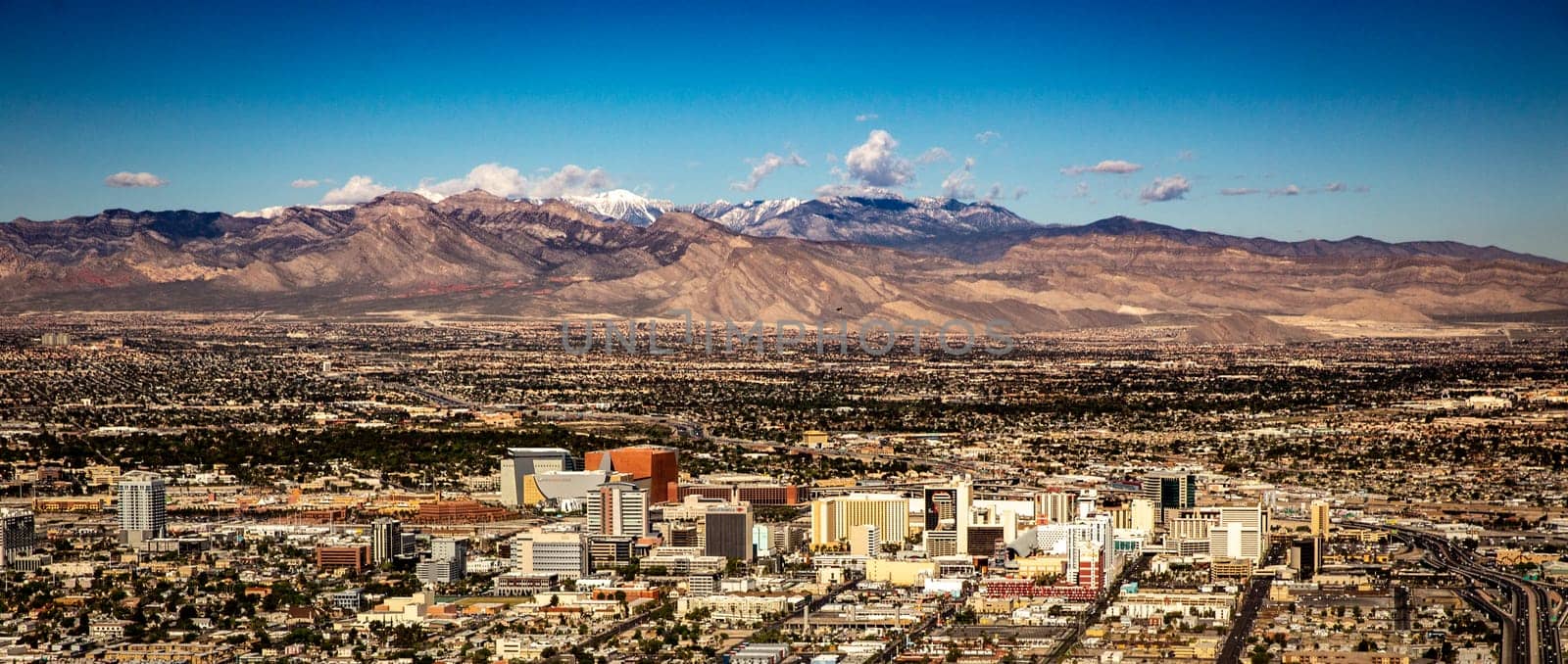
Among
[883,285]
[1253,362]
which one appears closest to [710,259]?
[883,285]

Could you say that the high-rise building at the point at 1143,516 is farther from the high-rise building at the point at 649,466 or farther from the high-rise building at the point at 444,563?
the high-rise building at the point at 444,563

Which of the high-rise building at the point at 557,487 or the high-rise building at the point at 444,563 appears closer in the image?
the high-rise building at the point at 444,563

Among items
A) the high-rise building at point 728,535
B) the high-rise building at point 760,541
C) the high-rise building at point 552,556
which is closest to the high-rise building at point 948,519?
the high-rise building at point 760,541

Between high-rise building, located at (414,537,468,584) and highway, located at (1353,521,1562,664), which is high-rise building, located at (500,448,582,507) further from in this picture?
highway, located at (1353,521,1562,664)

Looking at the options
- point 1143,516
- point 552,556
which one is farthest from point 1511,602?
point 552,556

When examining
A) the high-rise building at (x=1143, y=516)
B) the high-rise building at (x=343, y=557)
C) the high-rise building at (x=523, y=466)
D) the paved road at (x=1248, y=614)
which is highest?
the high-rise building at (x=523, y=466)

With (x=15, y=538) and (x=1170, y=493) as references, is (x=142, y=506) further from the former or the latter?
(x=1170, y=493)

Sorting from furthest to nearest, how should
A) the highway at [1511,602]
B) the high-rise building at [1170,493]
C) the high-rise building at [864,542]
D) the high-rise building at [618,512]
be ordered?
1. the high-rise building at [1170,493]
2. the high-rise building at [618,512]
3. the high-rise building at [864,542]
4. the highway at [1511,602]
